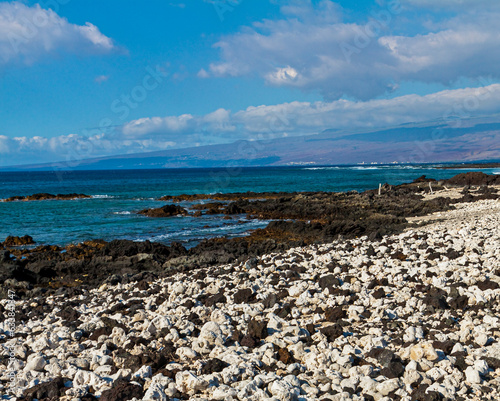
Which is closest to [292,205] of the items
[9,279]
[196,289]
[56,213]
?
[56,213]

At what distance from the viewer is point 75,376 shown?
18.1 feet

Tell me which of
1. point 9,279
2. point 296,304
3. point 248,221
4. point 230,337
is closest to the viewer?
point 230,337

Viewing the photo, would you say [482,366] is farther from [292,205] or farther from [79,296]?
[292,205]

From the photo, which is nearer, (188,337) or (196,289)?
(188,337)

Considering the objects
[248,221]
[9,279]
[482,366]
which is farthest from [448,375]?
[248,221]

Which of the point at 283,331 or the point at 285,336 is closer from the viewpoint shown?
the point at 285,336

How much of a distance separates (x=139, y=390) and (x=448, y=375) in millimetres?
3548

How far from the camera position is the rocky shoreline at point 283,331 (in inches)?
201

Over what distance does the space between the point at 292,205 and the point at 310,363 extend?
2997 centimetres

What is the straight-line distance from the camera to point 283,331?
6625 mm

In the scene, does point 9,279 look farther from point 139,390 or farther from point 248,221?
point 248,221

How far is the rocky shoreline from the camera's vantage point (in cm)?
510

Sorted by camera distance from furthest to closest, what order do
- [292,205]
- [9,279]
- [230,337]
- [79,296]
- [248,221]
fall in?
[292,205], [248,221], [9,279], [79,296], [230,337]

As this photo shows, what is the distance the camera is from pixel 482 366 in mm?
5078
